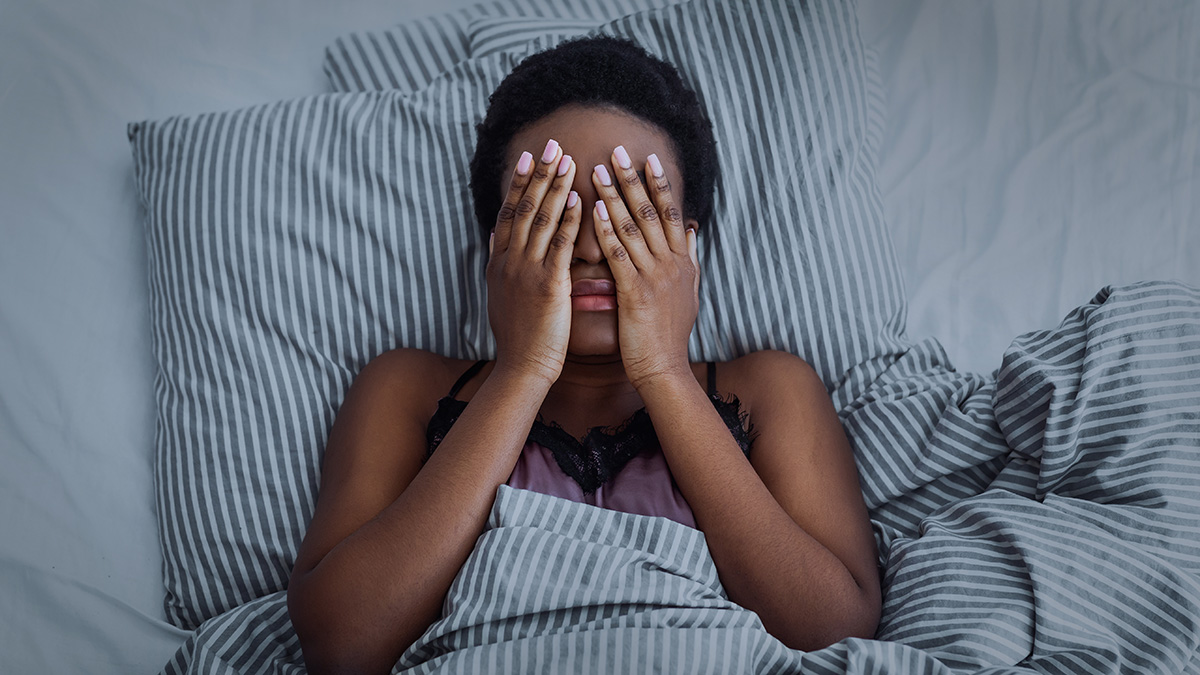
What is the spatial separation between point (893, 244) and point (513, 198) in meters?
0.69

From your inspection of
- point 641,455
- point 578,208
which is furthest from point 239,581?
point 578,208

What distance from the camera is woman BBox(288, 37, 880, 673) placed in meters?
0.86

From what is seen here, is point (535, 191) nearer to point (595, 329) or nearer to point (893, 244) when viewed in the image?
point (595, 329)

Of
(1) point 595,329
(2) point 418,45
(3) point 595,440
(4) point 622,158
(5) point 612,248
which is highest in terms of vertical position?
(2) point 418,45

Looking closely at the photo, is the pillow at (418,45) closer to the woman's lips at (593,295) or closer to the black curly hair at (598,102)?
the black curly hair at (598,102)

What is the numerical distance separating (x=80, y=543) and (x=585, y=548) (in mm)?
779

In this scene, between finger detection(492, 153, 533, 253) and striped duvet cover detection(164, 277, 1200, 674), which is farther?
finger detection(492, 153, 533, 253)

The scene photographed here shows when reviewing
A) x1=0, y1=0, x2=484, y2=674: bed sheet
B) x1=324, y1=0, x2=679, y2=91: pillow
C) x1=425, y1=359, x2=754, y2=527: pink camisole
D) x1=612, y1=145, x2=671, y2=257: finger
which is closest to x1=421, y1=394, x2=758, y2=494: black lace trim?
x1=425, y1=359, x2=754, y2=527: pink camisole

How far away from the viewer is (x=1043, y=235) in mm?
1343

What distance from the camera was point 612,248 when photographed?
0.93m

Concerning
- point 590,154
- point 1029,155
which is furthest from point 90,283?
point 1029,155

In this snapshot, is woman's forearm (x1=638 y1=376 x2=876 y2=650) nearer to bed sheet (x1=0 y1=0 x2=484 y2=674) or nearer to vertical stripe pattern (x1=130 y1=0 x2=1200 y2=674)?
vertical stripe pattern (x1=130 y1=0 x2=1200 y2=674)

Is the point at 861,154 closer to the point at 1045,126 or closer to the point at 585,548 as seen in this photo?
the point at 1045,126

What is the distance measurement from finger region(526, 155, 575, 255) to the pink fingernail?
0.03m
